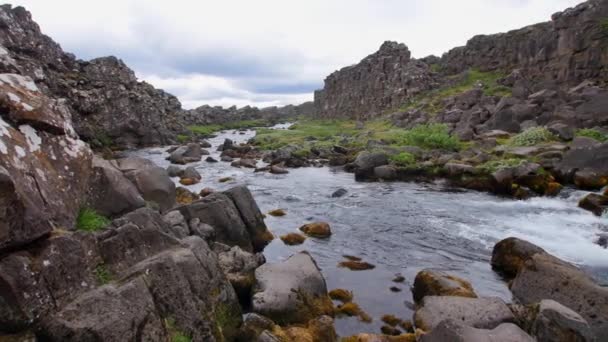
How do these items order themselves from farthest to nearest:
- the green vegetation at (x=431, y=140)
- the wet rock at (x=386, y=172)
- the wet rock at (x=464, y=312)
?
the green vegetation at (x=431, y=140), the wet rock at (x=386, y=172), the wet rock at (x=464, y=312)

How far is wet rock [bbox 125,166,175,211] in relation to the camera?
1983 cm

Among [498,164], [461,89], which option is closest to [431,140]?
[498,164]

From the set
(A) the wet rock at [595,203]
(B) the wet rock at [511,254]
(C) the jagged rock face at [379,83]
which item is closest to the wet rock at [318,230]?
(B) the wet rock at [511,254]

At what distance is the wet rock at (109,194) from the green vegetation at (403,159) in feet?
110

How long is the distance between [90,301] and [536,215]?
26346mm

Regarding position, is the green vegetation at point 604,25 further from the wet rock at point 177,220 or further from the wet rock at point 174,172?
the wet rock at point 177,220

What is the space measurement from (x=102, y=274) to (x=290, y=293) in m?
6.32

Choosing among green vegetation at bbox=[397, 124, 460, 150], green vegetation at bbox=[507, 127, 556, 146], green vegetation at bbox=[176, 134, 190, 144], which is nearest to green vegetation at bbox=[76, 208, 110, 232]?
green vegetation at bbox=[507, 127, 556, 146]

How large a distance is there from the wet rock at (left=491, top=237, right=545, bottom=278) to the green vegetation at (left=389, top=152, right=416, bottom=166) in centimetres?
2589

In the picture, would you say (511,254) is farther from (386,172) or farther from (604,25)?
(604,25)

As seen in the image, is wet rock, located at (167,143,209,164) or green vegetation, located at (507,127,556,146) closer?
green vegetation, located at (507,127,556,146)

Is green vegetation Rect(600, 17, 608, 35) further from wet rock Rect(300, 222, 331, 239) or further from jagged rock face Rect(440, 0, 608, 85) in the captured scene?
wet rock Rect(300, 222, 331, 239)

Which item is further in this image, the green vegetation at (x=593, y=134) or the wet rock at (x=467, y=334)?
the green vegetation at (x=593, y=134)

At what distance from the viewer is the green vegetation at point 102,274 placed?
8.77 m
